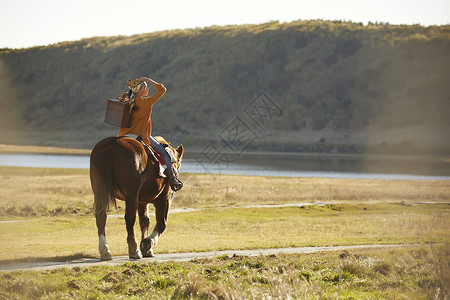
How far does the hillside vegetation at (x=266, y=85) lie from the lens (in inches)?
4122

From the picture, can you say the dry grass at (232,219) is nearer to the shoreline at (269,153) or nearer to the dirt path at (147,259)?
the dirt path at (147,259)

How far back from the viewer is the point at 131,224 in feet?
41.1

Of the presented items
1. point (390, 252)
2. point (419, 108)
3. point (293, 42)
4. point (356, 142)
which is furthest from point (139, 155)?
point (293, 42)

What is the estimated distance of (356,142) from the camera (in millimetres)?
99438

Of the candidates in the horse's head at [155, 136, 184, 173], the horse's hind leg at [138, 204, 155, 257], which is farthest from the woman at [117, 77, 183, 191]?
the horse's hind leg at [138, 204, 155, 257]

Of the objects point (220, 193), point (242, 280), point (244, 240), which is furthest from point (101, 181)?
point (220, 193)

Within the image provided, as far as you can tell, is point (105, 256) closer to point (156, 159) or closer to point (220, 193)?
point (156, 159)

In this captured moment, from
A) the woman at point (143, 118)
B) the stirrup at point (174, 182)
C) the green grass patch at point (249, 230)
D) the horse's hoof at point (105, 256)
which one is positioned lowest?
the green grass patch at point (249, 230)

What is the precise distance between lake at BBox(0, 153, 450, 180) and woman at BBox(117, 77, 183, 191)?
44.7 meters

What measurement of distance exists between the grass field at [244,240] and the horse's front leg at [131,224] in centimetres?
97

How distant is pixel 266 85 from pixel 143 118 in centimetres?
10993

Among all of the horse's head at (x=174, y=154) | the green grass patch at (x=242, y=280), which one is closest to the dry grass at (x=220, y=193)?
the horse's head at (x=174, y=154)

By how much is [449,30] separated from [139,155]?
134949 millimetres

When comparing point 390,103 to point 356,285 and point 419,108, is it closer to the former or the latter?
point 419,108
